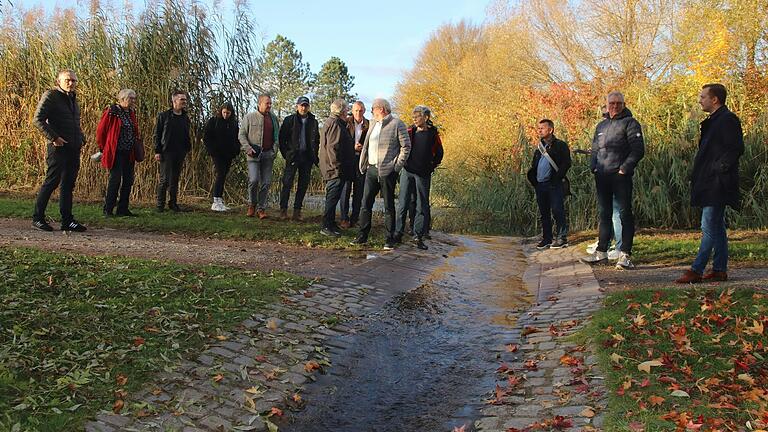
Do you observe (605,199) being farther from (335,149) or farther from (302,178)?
(302,178)

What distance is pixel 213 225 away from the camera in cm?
1058

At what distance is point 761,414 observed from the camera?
12.2 ft

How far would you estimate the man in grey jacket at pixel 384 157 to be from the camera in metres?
9.41

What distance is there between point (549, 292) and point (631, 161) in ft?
6.35

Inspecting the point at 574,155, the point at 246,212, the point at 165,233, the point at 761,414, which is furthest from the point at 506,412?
the point at 574,155

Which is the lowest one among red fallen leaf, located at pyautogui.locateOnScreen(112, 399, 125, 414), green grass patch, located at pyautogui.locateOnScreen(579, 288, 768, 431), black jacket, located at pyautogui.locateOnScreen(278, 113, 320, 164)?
red fallen leaf, located at pyautogui.locateOnScreen(112, 399, 125, 414)

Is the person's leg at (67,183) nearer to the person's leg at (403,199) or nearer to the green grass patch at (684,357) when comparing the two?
the person's leg at (403,199)

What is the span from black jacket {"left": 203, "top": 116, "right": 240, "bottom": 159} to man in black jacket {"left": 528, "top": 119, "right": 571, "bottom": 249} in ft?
16.6

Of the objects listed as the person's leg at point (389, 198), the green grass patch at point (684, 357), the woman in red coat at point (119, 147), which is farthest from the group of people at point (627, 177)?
the woman in red coat at point (119, 147)

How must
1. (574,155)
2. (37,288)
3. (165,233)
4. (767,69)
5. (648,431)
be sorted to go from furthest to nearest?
1. (767,69)
2. (574,155)
3. (165,233)
4. (37,288)
5. (648,431)

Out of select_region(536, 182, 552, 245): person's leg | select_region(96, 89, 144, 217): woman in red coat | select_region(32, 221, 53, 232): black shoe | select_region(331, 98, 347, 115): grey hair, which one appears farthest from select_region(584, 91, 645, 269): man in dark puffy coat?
select_region(32, 221, 53, 232): black shoe

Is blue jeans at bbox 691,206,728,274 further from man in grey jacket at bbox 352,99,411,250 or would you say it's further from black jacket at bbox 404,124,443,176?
black jacket at bbox 404,124,443,176

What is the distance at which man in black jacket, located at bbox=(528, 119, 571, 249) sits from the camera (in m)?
10.8

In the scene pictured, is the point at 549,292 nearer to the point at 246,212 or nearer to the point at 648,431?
the point at 648,431
